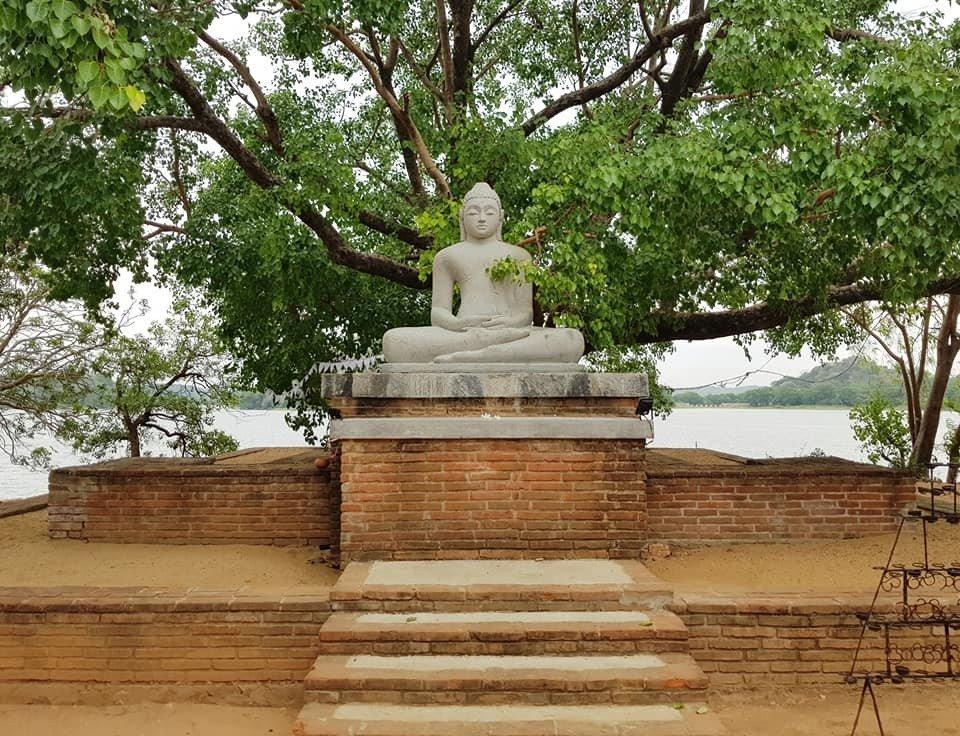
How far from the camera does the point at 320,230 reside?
25.9 ft

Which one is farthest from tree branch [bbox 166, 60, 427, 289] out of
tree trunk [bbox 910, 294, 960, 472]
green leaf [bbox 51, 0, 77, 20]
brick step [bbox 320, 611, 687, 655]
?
tree trunk [bbox 910, 294, 960, 472]

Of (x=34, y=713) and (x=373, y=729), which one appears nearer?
(x=373, y=729)

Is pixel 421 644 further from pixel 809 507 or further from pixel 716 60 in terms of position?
pixel 716 60

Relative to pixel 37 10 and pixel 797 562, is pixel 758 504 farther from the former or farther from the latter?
pixel 37 10

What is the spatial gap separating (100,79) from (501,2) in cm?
628

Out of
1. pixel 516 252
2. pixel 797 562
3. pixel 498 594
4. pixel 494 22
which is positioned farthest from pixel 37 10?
pixel 494 22

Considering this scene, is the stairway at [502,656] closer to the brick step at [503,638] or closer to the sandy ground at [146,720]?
the brick step at [503,638]

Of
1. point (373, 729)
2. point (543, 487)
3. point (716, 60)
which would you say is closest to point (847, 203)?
point (716, 60)

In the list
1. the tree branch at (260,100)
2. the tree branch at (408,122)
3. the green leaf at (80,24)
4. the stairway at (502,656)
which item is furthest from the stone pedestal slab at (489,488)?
the tree branch at (260,100)

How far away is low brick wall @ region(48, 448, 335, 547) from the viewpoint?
6227 millimetres

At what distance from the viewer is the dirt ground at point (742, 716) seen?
154 inches

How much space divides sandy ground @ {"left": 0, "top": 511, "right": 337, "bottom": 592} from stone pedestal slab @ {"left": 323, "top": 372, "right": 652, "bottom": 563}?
2.16 ft

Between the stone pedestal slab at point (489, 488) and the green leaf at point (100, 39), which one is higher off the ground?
the green leaf at point (100, 39)

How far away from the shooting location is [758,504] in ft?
20.1
